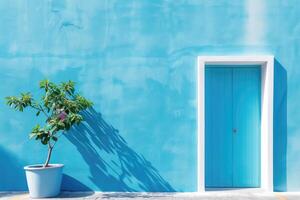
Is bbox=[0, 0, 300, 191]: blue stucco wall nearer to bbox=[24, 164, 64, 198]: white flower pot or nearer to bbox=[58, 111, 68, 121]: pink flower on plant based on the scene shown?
bbox=[24, 164, 64, 198]: white flower pot

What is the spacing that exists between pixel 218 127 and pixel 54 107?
310 cm

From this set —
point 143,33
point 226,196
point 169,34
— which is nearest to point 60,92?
point 143,33

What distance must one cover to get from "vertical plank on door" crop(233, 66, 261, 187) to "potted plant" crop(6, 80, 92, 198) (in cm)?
285

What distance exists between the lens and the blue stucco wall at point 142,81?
20.3ft

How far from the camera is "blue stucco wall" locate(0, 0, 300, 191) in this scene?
6.19 m

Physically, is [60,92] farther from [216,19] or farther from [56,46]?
[216,19]

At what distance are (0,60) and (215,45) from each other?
407cm

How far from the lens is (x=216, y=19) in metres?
6.22

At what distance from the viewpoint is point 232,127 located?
6453 millimetres

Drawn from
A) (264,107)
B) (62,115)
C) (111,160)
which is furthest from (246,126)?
(62,115)

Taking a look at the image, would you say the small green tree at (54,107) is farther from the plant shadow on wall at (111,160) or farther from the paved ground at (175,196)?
the paved ground at (175,196)

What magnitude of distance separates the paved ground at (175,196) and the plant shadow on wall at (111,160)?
0.66 feet

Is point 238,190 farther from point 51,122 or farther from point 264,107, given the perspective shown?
point 51,122

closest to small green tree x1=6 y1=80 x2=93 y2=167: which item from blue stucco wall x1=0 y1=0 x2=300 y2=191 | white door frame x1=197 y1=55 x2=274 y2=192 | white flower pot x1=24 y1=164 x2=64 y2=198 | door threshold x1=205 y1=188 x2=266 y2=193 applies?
white flower pot x1=24 y1=164 x2=64 y2=198
